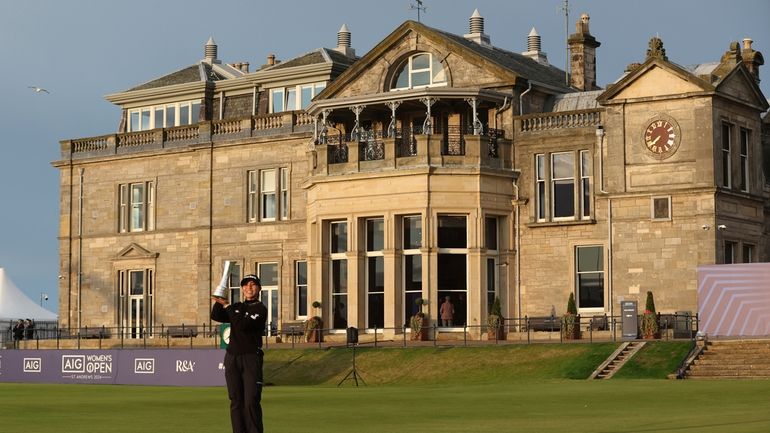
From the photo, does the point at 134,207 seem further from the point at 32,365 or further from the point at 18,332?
the point at 32,365

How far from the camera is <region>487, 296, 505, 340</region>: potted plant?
52781mm

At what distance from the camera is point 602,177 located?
5469cm

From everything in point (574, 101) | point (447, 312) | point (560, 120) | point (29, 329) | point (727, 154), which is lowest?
point (29, 329)

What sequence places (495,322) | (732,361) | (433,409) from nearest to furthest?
1. (433,409)
2. (732,361)
3. (495,322)

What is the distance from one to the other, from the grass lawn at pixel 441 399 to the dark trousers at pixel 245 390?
4999mm

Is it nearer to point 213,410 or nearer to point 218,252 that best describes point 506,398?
point 213,410

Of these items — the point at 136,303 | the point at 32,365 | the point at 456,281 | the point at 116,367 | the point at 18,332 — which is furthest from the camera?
the point at 136,303

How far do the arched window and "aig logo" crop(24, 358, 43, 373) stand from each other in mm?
17209

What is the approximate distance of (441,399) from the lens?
1323 inches

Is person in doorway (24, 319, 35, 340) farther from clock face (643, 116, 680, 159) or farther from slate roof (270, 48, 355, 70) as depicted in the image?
clock face (643, 116, 680, 159)

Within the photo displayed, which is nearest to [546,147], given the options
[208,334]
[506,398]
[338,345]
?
[338,345]

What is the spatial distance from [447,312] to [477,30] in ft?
56.1

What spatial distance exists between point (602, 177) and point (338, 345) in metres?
11.0

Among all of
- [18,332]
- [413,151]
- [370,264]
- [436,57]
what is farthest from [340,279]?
[18,332]
